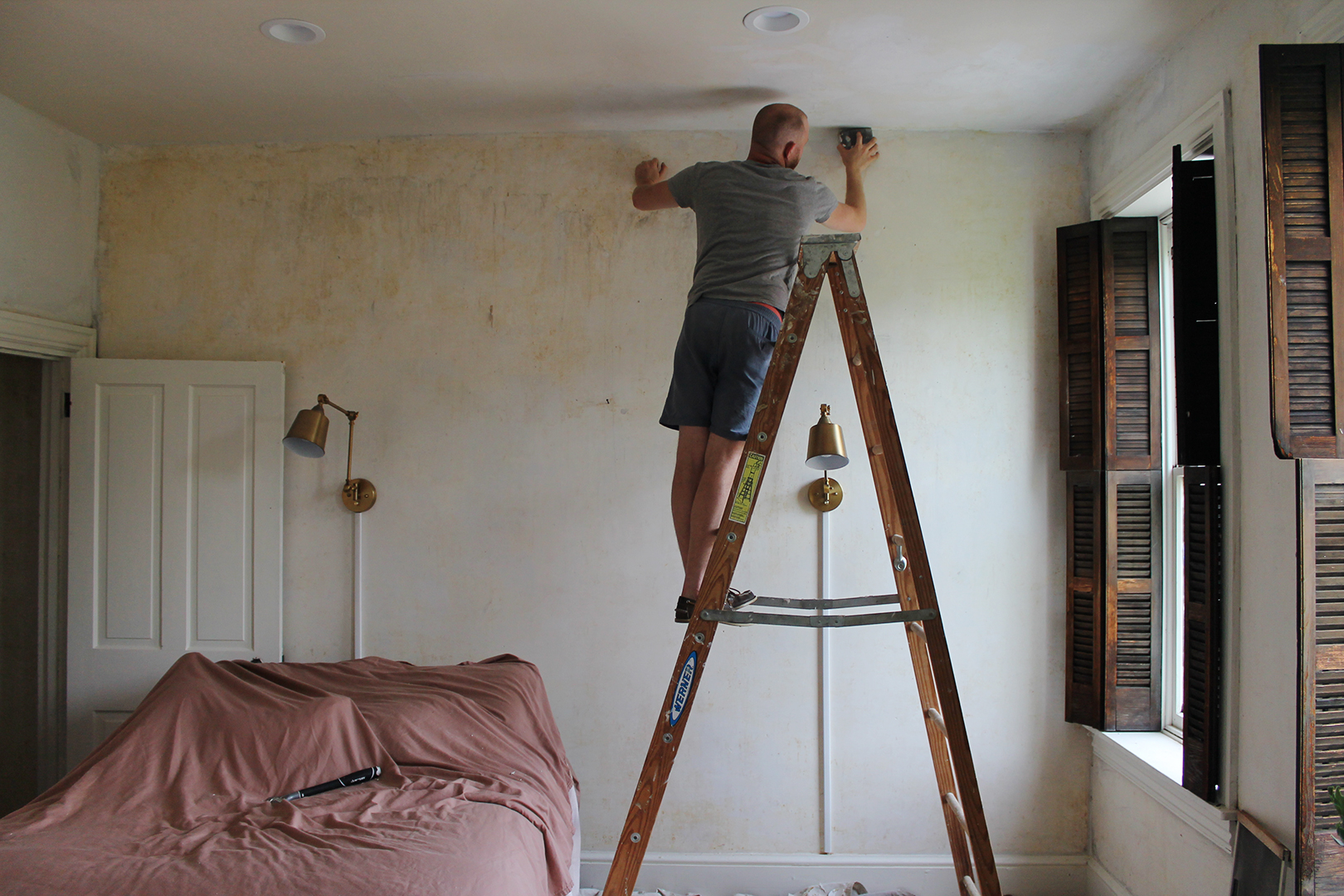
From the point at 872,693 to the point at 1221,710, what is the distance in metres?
1.20

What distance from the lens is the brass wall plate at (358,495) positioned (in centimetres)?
317

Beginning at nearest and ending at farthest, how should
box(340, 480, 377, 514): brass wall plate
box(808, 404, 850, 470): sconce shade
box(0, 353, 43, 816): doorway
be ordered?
box(808, 404, 850, 470): sconce shade, box(340, 480, 377, 514): brass wall plate, box(0, 353, 43, 816): doorway

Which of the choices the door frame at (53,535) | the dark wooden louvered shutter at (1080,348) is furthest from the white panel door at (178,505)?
the dark wooden louvered shutter at (1080,348)

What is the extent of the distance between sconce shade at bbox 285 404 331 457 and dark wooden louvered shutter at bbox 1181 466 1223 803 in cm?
300

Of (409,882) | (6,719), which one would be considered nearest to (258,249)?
(6,719)

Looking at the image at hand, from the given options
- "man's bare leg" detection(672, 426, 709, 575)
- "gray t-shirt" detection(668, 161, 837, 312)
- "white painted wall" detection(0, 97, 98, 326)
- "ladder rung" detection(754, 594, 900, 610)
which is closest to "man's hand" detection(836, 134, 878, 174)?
"gray t-shirt" detection(668, 161, 837, 312)

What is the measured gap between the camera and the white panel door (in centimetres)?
313

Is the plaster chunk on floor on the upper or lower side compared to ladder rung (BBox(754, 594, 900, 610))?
lower

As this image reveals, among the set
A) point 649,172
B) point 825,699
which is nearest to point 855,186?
point 649,172

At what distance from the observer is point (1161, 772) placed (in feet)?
8.29

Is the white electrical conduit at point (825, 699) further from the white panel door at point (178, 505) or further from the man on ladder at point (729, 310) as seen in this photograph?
the white panel door at point (178, 505)

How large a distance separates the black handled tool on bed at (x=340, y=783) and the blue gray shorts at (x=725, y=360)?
4.66 feet

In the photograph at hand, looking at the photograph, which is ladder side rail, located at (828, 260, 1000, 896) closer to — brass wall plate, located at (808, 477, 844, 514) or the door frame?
brass wall plate, located at (808, 477, 844, 514)

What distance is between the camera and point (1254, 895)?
6.66 ft
